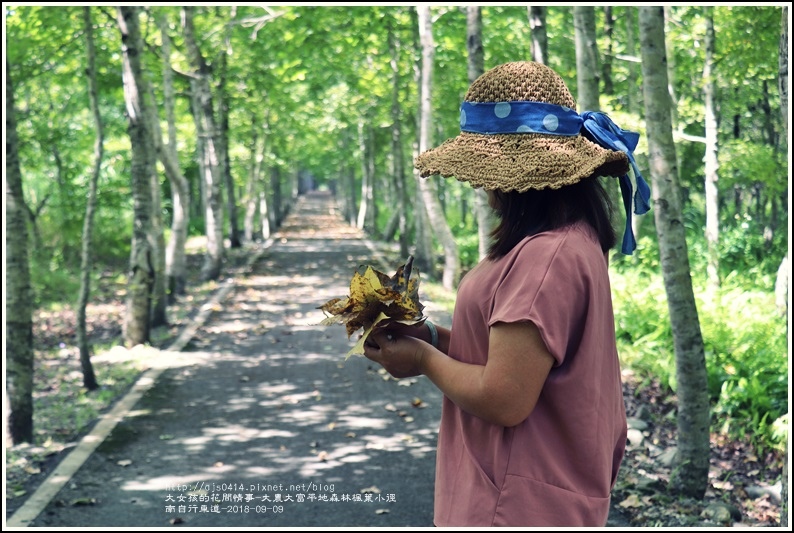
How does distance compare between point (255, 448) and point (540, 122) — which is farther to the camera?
point (255, 448)

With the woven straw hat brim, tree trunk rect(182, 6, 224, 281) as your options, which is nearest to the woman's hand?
the woven straw hat brim

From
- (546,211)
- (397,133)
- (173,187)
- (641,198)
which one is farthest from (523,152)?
(397,133)

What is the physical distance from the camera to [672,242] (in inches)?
224

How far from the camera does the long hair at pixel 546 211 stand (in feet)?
7.36

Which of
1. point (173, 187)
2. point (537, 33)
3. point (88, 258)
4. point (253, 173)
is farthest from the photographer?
point (253, 173)

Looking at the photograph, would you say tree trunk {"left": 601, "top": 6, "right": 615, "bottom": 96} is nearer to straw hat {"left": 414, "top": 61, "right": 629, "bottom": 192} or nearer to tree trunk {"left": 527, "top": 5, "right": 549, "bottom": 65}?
tree trunk {"left": 527, "top": 5, "right": 549, "bottom": 65}

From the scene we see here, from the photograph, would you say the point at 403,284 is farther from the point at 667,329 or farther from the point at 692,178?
→ the point at 692,178

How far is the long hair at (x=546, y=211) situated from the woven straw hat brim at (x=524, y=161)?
0.20ft

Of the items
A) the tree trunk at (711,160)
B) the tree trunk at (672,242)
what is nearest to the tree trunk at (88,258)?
the tree trunk at (672,242)

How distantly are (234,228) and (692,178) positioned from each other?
12.6 metres

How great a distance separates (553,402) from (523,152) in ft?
2.14

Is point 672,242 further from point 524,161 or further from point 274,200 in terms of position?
point 274,200

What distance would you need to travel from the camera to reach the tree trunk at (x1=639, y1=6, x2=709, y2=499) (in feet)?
18.6

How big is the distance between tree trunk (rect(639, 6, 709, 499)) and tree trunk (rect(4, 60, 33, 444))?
15.9 ft
